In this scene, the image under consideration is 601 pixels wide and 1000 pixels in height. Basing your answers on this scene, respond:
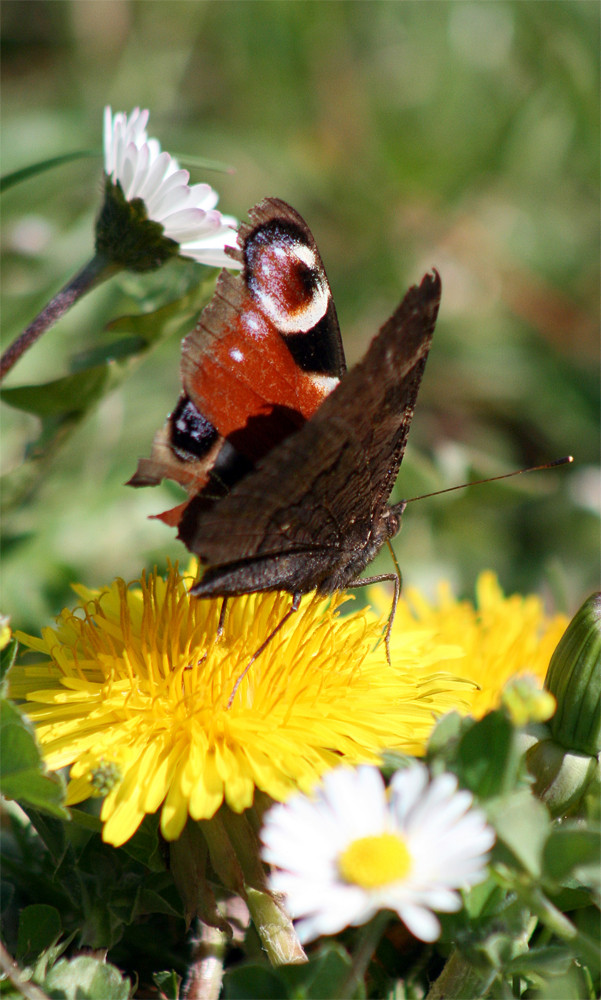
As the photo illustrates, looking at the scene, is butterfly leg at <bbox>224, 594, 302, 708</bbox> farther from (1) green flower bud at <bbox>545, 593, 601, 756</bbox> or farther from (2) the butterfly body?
(1) green flower bud at <bbox>545, 593, 601, 756</bbox>

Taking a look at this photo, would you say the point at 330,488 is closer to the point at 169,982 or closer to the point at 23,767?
the point at 23,767

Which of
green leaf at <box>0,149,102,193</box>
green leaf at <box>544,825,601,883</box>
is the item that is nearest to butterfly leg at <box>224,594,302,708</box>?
green leaf at <box>544,825,601,883</box>

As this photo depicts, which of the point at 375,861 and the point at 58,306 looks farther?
the point at 58,306

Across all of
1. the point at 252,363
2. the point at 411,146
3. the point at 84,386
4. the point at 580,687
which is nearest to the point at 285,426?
the point at 252,363

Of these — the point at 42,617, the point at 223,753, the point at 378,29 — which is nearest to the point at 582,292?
the point at 378,29

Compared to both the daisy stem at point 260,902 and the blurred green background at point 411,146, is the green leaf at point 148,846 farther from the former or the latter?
the blurred green background at point 411,146
